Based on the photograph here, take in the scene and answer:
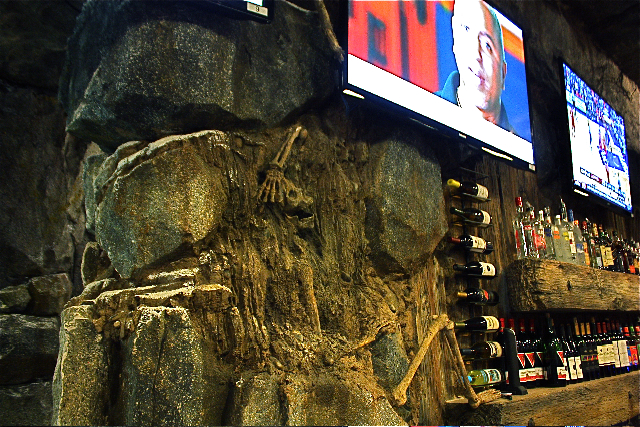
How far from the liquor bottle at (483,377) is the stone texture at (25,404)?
1810 millimetres

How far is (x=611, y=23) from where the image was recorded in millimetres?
3705

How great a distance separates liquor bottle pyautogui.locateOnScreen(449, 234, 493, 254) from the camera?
2.20m

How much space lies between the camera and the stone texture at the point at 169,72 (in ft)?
4.61

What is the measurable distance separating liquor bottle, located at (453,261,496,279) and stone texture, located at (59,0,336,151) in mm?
1049

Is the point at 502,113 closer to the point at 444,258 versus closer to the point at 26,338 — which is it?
the point at 444,258

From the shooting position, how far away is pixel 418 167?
1.98m

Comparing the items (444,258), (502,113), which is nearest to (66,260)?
(444,258)

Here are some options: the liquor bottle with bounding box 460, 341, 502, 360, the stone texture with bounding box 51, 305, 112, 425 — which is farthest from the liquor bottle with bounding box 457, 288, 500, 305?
the stone texture with bounding box 51, 305, 112, 425

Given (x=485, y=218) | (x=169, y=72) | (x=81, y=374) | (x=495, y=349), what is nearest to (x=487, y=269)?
(x=485, y=218)

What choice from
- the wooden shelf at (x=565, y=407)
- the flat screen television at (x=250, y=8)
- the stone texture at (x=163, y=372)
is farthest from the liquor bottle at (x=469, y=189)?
the stone texture at (x=163, y=372)

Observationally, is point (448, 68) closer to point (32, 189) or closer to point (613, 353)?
point (613, 353)

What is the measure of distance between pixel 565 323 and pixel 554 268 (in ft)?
2.14

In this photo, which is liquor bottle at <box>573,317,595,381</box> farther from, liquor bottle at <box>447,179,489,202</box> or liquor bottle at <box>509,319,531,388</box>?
liquor bottle at <box>447,179,489,202</box>

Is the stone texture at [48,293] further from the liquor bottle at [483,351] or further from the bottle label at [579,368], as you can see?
the bottle label at [579,368]
